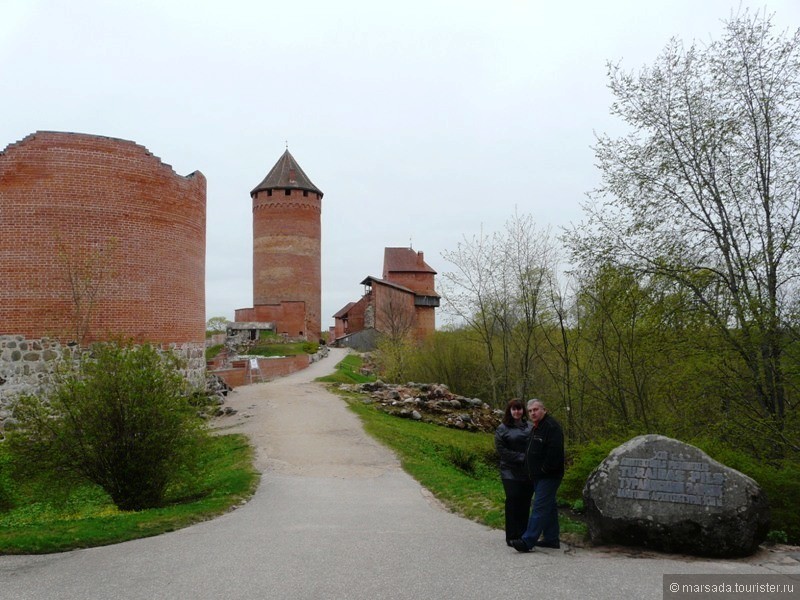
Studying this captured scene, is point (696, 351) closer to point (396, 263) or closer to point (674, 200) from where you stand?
point (674, 200)

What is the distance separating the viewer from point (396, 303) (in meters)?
50.7

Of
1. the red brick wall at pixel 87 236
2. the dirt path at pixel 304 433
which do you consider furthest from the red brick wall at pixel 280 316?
the red brick wall at pixel 87 236

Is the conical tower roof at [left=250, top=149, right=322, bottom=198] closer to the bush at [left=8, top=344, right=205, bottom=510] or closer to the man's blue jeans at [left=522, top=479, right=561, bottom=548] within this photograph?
the bush at [left=8, top=344, right=205, bottom=510]

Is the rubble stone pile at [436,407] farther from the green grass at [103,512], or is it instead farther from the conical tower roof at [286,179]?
the conical tower roof at [286,179]

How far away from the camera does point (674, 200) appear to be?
36.8 ft

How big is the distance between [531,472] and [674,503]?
148 cm

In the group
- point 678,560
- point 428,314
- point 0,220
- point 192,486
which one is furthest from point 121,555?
point 428,314

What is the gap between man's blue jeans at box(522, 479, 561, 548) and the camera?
6031 millimetres

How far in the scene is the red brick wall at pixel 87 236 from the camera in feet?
50.8

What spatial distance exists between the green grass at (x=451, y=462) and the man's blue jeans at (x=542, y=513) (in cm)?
63

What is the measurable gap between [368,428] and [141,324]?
733cm

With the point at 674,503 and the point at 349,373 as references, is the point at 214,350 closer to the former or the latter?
the point at 349,373

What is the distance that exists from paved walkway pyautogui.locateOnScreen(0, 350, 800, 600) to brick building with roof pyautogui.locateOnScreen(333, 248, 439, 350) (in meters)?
37.5

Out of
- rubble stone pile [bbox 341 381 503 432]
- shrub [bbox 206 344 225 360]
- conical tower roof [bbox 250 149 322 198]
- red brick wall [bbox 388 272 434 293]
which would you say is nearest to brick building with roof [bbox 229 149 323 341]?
conical tower roof [bbox 250 149 322 198]
